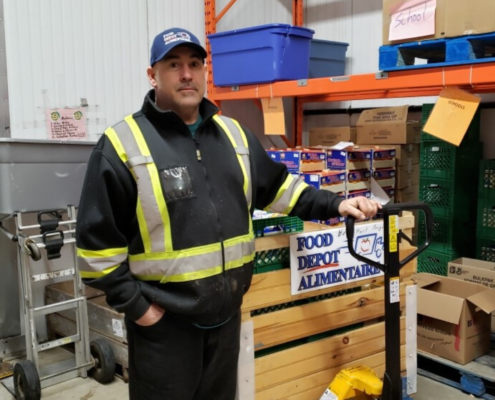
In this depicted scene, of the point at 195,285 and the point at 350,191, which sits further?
the point at 350,191

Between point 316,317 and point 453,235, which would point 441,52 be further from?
point 316,317

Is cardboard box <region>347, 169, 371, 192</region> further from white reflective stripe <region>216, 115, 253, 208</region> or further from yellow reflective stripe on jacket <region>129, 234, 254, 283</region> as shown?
yellow reflective stripe on jacket <region>129, 234, 254, 283</region>

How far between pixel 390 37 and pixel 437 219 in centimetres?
168

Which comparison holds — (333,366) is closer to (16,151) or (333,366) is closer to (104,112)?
(16,151)

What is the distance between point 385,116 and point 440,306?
203 centimetres

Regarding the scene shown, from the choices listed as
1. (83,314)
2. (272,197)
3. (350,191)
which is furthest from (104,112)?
(272,197)

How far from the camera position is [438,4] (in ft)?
10.2

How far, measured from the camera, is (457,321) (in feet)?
10.9

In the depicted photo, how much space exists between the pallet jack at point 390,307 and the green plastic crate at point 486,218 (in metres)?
1.97

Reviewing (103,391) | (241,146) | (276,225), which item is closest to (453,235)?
(276,225)

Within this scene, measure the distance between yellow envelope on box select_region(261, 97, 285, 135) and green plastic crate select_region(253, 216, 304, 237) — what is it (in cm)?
201

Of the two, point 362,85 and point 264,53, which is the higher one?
point 264,53

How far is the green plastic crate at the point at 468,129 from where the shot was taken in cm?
436

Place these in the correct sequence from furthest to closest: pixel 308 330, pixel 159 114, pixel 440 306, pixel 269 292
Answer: pixel 440 306, pixel 308 330, pixel 269 292, pixel 159 114
